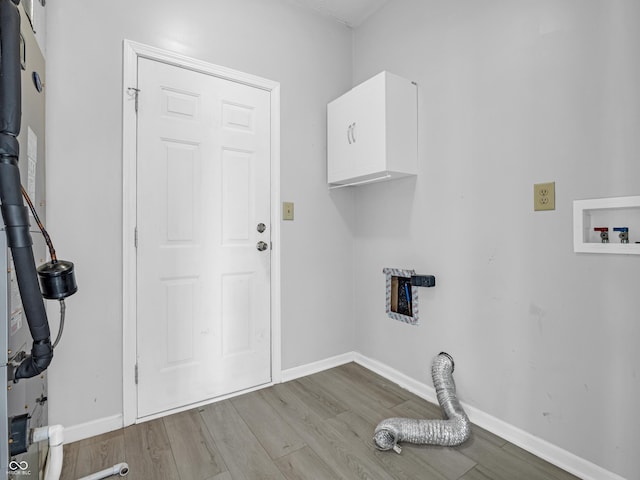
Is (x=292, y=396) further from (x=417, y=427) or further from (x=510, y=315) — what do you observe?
(x=510, y=315)

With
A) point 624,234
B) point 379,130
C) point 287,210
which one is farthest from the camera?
point 287,210

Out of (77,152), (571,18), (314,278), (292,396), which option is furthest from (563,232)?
(77,152)

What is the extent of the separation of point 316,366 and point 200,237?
4.21 feet

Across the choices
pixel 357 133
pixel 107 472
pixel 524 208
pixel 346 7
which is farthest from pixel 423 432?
pixel 346 7

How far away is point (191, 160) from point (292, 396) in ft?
5.28

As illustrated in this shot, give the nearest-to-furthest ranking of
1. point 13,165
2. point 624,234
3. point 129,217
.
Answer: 1. point 13,165
2. point 624,234
3. point 129,217

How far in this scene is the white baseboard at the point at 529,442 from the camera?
1.38 meters

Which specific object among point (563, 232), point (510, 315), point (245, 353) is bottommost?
point (245, 353)

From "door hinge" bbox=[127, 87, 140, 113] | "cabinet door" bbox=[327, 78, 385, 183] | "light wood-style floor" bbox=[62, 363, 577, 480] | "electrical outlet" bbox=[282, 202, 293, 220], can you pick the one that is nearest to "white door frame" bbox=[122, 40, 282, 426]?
"door hinge" bbox=[127, 87, 140, 113]

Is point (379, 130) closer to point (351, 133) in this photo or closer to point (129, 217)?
point (351, 133)

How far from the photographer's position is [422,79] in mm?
2094

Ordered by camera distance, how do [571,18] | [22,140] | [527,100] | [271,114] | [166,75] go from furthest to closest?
1. [271,114]
2. [166,75]
3. [527,100]
4. [571,18]
5. [22,140]

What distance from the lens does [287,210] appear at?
235 cm

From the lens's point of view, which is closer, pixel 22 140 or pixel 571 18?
pixel 22 140
